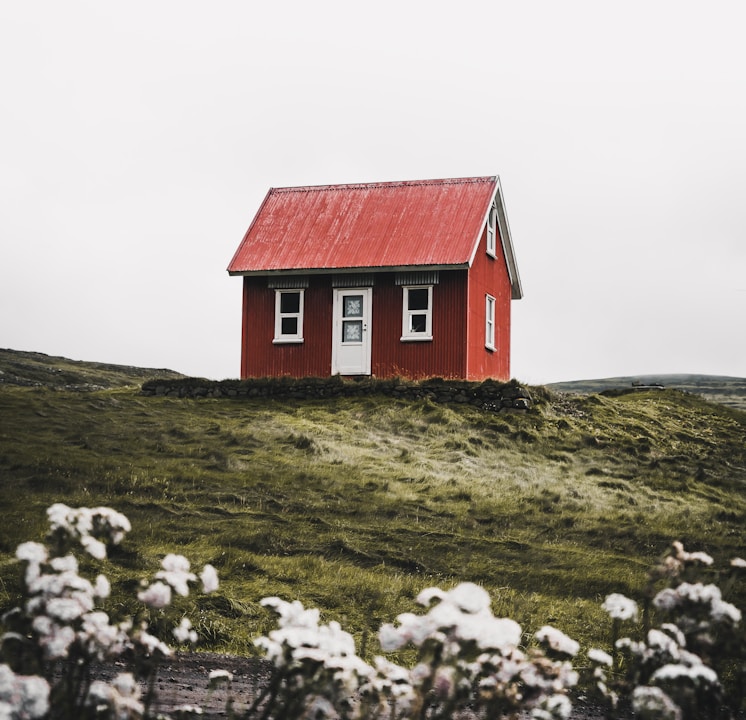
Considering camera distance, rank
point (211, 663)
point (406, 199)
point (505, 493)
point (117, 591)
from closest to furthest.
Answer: point (211, 663) < point (117, 591) < point (505, 493) < point (406, 199)

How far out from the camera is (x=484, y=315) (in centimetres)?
3045

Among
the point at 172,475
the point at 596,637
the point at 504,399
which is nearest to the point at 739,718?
the point at 596,637

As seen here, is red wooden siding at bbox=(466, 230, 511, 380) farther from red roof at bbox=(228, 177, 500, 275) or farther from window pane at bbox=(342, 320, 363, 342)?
window pane at bbox=(342, 320, 363, 342)

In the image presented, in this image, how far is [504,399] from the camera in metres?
26.5

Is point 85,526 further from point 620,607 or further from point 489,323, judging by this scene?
point 489,323

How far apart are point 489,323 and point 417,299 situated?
349cm

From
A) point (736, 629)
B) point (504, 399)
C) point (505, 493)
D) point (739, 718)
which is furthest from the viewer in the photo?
point (504, 399)

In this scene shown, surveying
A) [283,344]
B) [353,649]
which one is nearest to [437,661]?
[353,649]

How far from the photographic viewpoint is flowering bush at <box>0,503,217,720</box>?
360 cm

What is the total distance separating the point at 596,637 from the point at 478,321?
19.4 metres

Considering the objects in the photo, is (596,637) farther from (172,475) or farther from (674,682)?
(172,475)

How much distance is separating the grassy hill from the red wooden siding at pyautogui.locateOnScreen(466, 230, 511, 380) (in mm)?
2455

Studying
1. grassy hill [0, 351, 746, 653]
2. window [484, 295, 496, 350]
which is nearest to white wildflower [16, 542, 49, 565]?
grassy hill [0, 351, 746, 653]

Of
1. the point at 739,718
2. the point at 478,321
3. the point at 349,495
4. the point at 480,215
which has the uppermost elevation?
the point at 480,215
